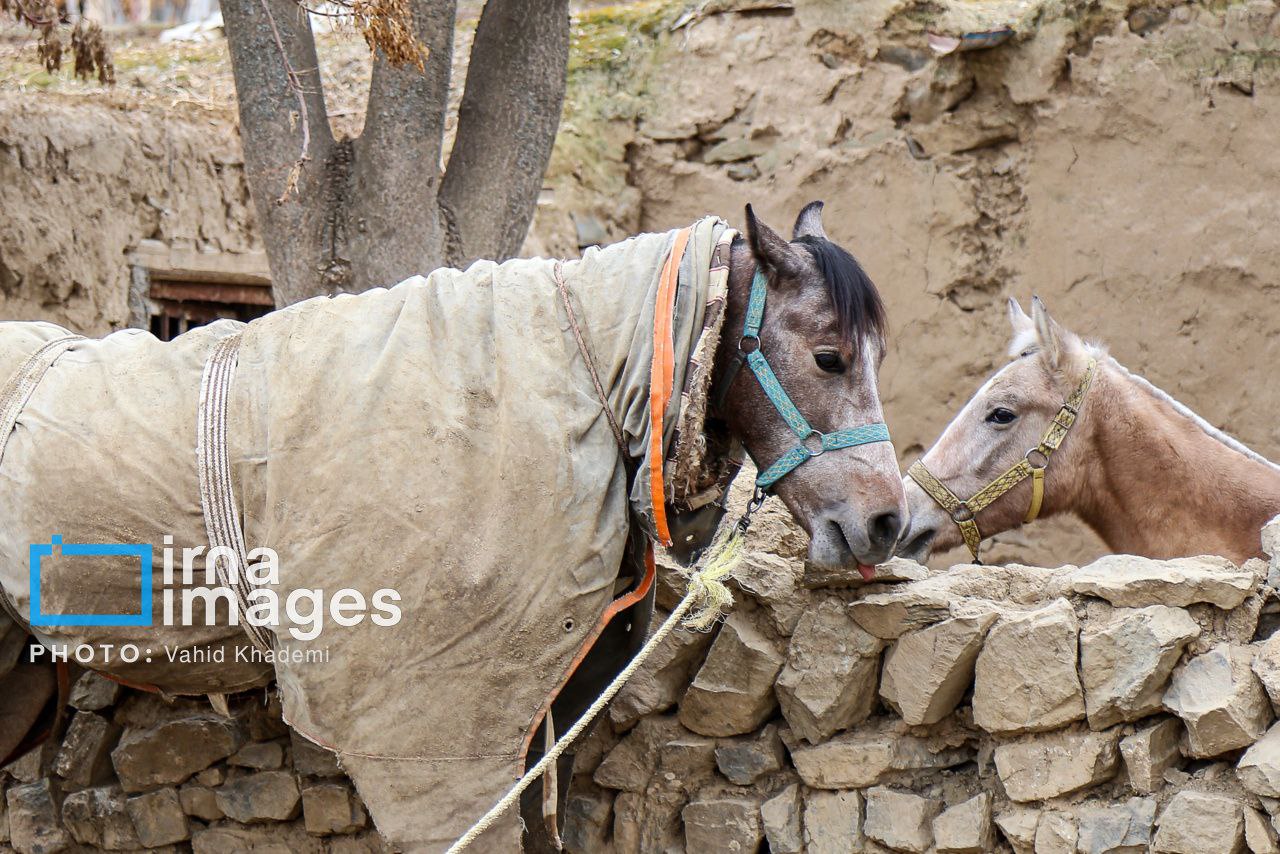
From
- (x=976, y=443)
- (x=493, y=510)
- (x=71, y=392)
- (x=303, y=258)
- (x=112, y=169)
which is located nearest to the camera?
(x=493, y=510)

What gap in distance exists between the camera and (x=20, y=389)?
2.71 meters

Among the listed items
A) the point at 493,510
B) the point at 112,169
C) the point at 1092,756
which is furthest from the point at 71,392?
Answer: the point at 112,169

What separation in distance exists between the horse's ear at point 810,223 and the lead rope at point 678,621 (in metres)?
0.67

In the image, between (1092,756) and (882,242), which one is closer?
(1092,756)

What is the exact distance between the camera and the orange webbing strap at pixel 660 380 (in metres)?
2.54

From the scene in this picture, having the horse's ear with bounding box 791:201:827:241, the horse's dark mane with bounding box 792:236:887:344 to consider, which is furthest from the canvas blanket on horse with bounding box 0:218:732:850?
the horse's ear with bounding box 791:201:827:241

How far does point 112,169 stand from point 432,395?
4.05 m

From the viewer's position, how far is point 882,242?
6.94 meters

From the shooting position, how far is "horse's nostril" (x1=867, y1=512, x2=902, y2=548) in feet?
8.54

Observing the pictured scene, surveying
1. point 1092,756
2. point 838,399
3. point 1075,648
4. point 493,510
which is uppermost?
point 838,399

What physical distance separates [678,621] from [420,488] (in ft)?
2.28

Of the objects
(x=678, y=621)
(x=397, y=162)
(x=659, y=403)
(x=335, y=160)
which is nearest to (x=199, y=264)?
(x=335, y=160)

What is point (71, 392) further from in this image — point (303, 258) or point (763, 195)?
point (763, 195)

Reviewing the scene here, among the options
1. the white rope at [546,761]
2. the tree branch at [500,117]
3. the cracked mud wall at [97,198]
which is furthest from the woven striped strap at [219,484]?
the cracked mud wall at [97,198]
